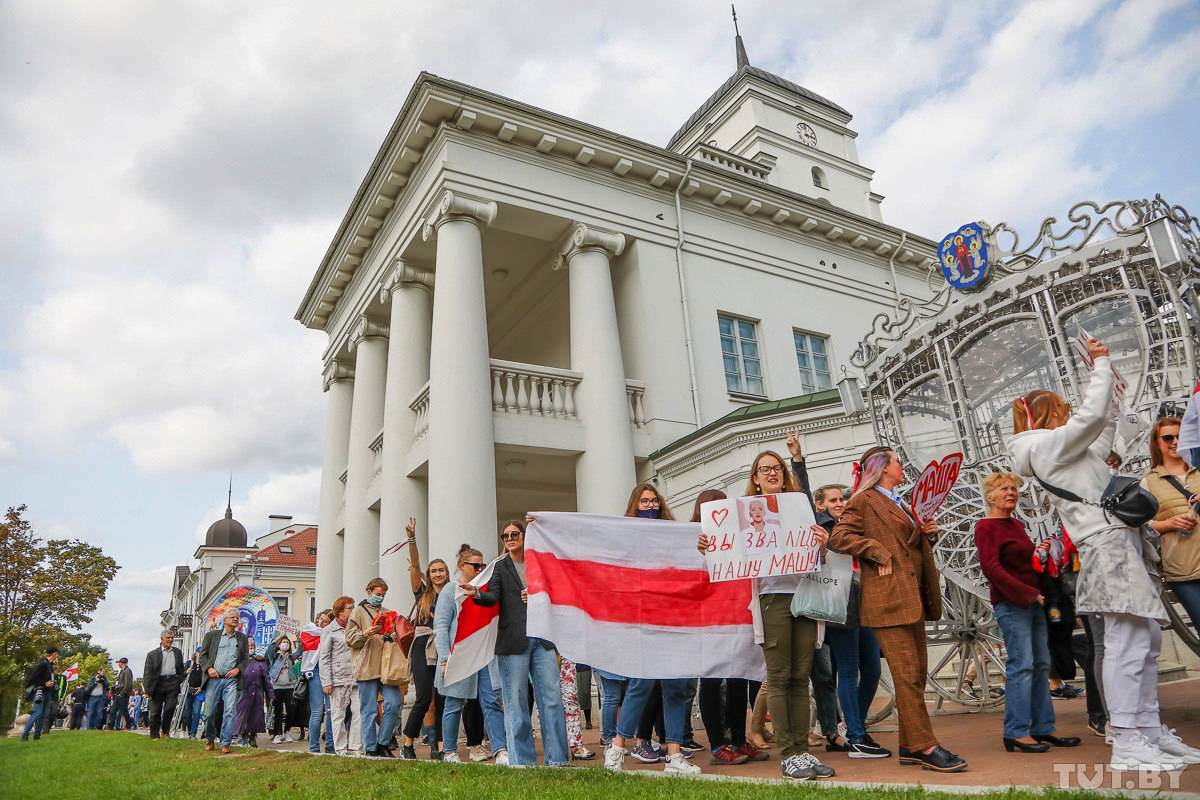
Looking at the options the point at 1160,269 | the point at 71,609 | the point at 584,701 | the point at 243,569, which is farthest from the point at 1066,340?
the point at 243,569

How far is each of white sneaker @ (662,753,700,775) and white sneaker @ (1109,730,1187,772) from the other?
243 centimetres

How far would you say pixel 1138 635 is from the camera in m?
4.38

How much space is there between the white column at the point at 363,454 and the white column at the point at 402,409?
1.12 meters

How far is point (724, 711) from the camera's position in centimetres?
647

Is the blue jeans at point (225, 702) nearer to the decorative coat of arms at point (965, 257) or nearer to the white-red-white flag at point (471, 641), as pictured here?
the white-red-white flag at point (471, 641)

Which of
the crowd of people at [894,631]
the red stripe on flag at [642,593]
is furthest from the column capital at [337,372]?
the red stripe on flag at [642,593]

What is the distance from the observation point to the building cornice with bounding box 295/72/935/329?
15.4 meters

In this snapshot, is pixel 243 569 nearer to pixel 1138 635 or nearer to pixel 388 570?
pixel 388 570

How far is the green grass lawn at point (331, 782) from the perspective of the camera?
4422 mm

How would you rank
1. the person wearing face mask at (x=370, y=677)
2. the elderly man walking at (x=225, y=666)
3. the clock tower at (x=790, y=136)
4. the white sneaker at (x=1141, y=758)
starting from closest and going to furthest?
the white sneaker at (x=1141, y=758) < the person wearing face mask at (x=370, y=677) < the elderly man walking at (x=225, y=666) < the clock tower at (x=790, y=136)

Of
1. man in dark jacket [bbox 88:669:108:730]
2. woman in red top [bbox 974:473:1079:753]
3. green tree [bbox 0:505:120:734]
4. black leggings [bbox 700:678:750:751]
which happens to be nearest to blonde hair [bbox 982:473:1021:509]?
woman in red top [bbox 974:473:1079:753]

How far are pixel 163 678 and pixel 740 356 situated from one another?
497 inches

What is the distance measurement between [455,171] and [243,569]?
40608 mm

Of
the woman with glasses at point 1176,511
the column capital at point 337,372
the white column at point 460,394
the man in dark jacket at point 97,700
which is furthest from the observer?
the man in dark jacket at point 97,700
